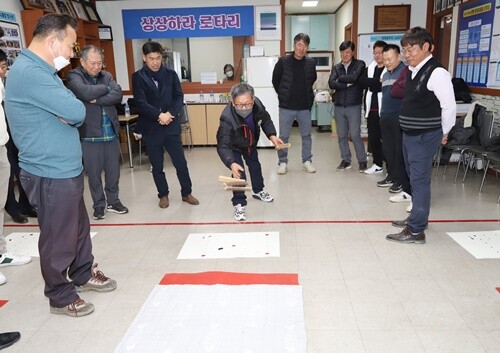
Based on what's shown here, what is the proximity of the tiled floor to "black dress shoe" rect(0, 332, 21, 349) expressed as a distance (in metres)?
0.03

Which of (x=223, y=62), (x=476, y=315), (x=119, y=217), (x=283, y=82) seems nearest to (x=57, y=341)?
(x=119, y=217)

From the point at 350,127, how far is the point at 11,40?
175 inches

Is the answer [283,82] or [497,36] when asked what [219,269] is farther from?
[497,36]

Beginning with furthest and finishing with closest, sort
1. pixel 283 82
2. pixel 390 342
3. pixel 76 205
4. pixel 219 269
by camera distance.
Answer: pixel 283 82, pixel 219 269, pixel 76 205, pixel 390 342

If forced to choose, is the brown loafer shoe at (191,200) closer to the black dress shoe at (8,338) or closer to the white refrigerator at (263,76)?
the black dress shoe at (8,338)

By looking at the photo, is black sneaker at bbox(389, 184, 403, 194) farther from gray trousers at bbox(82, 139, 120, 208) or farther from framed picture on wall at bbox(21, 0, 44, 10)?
framed picture on wall at bbox(21, 0, 44, 10)

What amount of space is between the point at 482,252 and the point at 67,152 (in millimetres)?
2860

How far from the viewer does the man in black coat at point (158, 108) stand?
3914 millimetres

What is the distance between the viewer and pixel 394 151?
15.2 feet

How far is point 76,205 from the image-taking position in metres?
2.30

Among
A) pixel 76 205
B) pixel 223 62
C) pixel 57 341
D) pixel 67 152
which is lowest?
pixel 57 341

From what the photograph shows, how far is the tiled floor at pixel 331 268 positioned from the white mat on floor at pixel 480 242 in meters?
0.07

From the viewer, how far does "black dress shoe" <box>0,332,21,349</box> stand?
2166 millimetres

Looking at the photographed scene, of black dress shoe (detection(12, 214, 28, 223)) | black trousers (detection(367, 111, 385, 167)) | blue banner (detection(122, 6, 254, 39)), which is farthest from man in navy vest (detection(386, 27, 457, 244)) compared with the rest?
blue banner (detection(122, 6, 254, 39))
